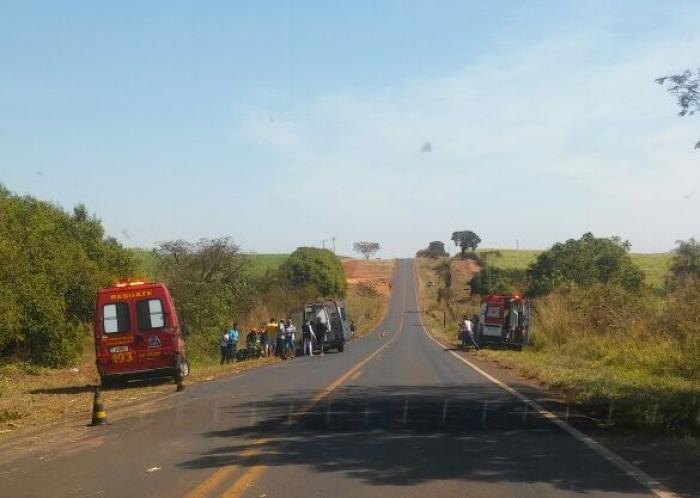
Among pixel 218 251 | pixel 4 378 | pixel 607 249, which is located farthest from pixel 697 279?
pixel 607 249

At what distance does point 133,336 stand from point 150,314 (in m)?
0.66

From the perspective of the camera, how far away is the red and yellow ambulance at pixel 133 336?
62.2ft

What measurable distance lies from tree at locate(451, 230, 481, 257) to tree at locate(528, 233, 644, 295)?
6762 centimetres

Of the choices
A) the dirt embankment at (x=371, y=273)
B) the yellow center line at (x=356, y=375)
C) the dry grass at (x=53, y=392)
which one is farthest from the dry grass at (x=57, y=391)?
the dirt embankment at (x=371, y=273)

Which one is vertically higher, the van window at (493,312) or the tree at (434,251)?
the tree at (434,251)

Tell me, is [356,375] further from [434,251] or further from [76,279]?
[434,251]

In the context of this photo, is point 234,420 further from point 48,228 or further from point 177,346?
point 48,228

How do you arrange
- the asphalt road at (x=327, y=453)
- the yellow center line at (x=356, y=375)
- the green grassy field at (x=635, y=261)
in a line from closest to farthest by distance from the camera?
the asphalt road at (x=327, y=453) < the yellow center line at (x=356, y=375) < the green grassy field at (x=635, y=261)

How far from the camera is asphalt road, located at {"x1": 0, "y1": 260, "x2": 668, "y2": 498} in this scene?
746 cm

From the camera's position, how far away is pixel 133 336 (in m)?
19.0

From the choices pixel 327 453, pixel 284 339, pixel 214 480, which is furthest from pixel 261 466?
pixel 284 339

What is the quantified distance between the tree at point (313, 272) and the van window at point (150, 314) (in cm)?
7104

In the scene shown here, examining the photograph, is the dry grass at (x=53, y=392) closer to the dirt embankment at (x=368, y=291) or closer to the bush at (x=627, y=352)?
the bush at (x=627, y=352)

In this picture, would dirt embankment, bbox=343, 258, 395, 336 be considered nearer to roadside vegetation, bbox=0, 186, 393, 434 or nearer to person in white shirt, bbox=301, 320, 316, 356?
roadside vegetation, bbox=0, 186, 393, 434
